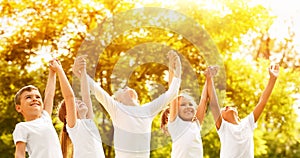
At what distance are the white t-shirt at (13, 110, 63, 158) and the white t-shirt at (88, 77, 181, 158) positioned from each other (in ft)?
3.51

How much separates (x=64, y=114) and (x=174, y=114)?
3.56 feet

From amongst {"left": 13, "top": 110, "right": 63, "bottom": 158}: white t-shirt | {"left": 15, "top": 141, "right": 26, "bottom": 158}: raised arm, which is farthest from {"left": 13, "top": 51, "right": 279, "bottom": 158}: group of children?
{"left": 15, "top": 141, "right": 26, "bottom": 158}: raised arm

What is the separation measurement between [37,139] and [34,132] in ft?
0.19

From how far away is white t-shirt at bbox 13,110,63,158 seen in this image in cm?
494

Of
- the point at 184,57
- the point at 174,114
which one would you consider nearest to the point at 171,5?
the point at 184,57

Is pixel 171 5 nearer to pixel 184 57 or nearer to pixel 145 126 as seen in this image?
pixel 184 57

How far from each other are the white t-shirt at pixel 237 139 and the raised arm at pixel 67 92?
1.62m

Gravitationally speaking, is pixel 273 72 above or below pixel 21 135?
above

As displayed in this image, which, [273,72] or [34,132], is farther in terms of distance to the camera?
[273,72]

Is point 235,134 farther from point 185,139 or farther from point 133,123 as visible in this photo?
point 133,123

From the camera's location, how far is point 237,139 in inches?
253

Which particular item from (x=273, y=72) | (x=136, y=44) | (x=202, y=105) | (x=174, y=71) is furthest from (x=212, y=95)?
(x=136, y=44)

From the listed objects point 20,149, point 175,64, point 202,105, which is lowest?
point 20,149

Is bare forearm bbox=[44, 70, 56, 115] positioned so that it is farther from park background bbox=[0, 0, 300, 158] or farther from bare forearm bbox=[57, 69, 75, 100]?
park background bbox=[0, 0, 300, 158]
